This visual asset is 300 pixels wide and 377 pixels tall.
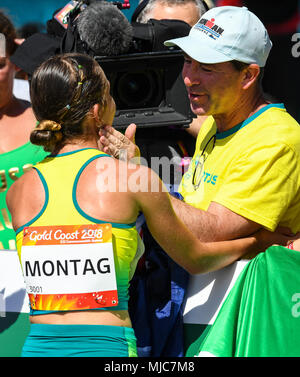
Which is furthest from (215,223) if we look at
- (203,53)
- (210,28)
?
(210,28)

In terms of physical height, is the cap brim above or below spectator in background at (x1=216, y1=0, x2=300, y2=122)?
above

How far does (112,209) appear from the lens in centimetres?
211

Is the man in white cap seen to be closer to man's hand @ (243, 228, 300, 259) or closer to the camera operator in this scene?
man's hand @ (243, 228, 300, 259)

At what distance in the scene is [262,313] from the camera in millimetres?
2244

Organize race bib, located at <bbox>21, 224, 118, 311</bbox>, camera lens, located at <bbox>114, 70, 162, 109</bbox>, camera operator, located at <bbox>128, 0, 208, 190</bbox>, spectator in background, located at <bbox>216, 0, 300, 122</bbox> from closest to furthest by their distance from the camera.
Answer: race bib, located at <bbox>21, 224, 118, 311</bbox>
camera lens, located at <bbox>114, 70, 162, 109</bbox>
camera operator, located at <bbox>128, 0, 208, 190</bbox>
spectator in background, located at <bbox>216, 0, 300, 122</bbox>

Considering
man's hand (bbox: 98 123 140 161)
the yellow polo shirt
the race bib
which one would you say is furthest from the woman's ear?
the yellow polo shirt

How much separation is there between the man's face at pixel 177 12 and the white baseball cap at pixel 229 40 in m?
1.24

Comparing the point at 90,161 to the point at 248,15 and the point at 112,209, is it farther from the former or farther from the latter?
the point at 248,15

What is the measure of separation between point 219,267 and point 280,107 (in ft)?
2.47

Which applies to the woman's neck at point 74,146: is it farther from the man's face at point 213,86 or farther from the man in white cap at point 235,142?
the man's face at point 213,86

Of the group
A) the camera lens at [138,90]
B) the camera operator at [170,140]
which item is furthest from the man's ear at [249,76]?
the camera operator at [170,140]

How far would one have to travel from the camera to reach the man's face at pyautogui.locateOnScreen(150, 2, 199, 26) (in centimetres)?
398

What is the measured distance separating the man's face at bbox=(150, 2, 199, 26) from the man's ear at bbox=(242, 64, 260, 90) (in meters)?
1.37
